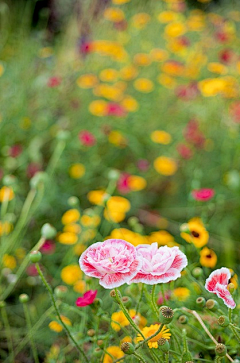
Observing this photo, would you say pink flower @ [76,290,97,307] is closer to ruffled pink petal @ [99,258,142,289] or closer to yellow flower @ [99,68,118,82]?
ruffled pink petal @ [99,258,142,289]

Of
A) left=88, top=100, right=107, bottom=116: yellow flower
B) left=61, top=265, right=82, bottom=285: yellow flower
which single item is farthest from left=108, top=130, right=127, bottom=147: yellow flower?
left=61, top=265, right=82, bottom=285: yellow flower

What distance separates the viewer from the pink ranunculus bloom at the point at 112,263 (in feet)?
1.90

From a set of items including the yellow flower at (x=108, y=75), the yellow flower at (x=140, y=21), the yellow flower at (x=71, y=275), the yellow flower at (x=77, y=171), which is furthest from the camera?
the yellow flower at (x=140, y=21)

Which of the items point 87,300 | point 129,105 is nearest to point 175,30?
point 129,105

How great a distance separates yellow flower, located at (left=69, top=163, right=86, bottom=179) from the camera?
5.80 feet

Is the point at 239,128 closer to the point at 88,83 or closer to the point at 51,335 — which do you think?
the point at 88,83

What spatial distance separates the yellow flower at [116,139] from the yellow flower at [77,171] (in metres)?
0.19

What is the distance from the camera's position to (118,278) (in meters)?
0.58

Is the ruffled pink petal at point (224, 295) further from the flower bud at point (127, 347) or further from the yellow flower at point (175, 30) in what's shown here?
the yellow flower at point (175, 30)

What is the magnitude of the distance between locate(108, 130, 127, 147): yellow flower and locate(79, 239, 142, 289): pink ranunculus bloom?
1290mm

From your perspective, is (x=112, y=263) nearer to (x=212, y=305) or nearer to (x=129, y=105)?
(x=212, y=305)

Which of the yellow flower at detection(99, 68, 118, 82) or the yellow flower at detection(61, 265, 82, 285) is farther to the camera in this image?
the yellow flower at detection(99, 68, 118, 82)

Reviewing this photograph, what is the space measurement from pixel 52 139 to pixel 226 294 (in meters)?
1.46

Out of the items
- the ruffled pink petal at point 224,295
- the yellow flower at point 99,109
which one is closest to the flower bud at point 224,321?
the ruffled pink petal at point 224,295
